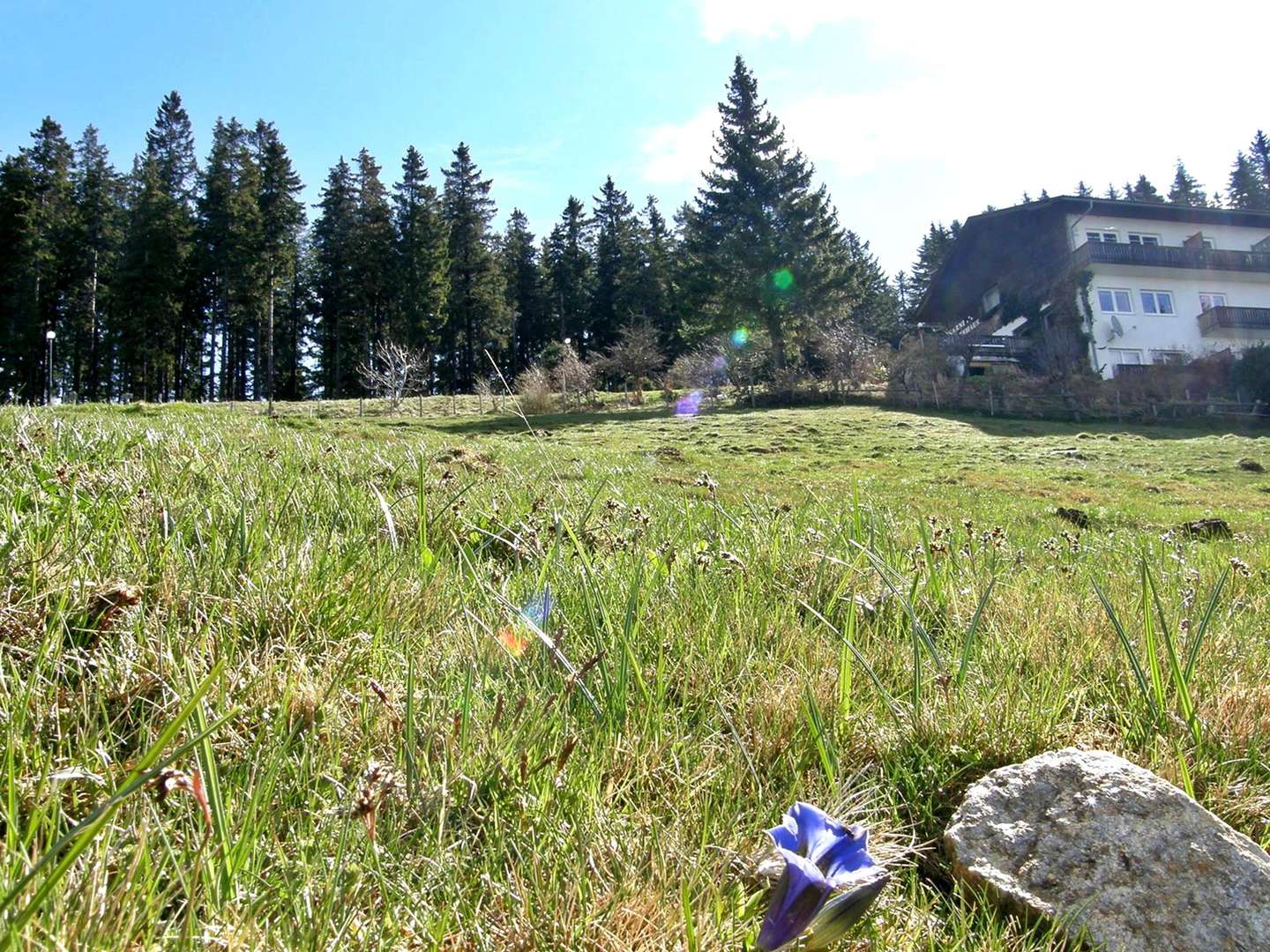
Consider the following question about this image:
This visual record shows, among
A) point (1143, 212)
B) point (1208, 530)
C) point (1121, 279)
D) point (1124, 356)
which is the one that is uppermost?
point (1143, 212)

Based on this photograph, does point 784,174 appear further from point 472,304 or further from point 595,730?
point 595,730

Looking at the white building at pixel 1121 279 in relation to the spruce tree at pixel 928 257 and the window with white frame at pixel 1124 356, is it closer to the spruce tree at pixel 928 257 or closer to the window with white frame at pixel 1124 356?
the window with white frame at pixel 1124 356

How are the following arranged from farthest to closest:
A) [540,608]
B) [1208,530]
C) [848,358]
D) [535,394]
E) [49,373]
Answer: [49,373]
[535,394]
[848,358]
[1208,530]
[540,608]

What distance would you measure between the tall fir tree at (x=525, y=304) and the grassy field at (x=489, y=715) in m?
65.1

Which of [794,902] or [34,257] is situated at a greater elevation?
[34,257]

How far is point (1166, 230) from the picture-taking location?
40.9 m

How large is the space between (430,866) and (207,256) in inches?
2306

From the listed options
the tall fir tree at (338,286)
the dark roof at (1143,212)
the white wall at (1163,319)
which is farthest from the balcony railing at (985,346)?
the tall fir tree at (338,286)

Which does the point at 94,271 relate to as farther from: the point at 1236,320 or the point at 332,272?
the point at 1236,320

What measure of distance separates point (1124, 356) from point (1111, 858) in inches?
1660

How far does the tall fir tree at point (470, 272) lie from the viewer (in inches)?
2389

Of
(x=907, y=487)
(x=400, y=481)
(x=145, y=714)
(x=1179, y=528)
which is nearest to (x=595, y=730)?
(x=145, y=714)

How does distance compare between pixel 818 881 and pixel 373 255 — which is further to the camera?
pixel 373 255

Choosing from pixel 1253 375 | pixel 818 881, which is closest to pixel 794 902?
pixel 818 881
